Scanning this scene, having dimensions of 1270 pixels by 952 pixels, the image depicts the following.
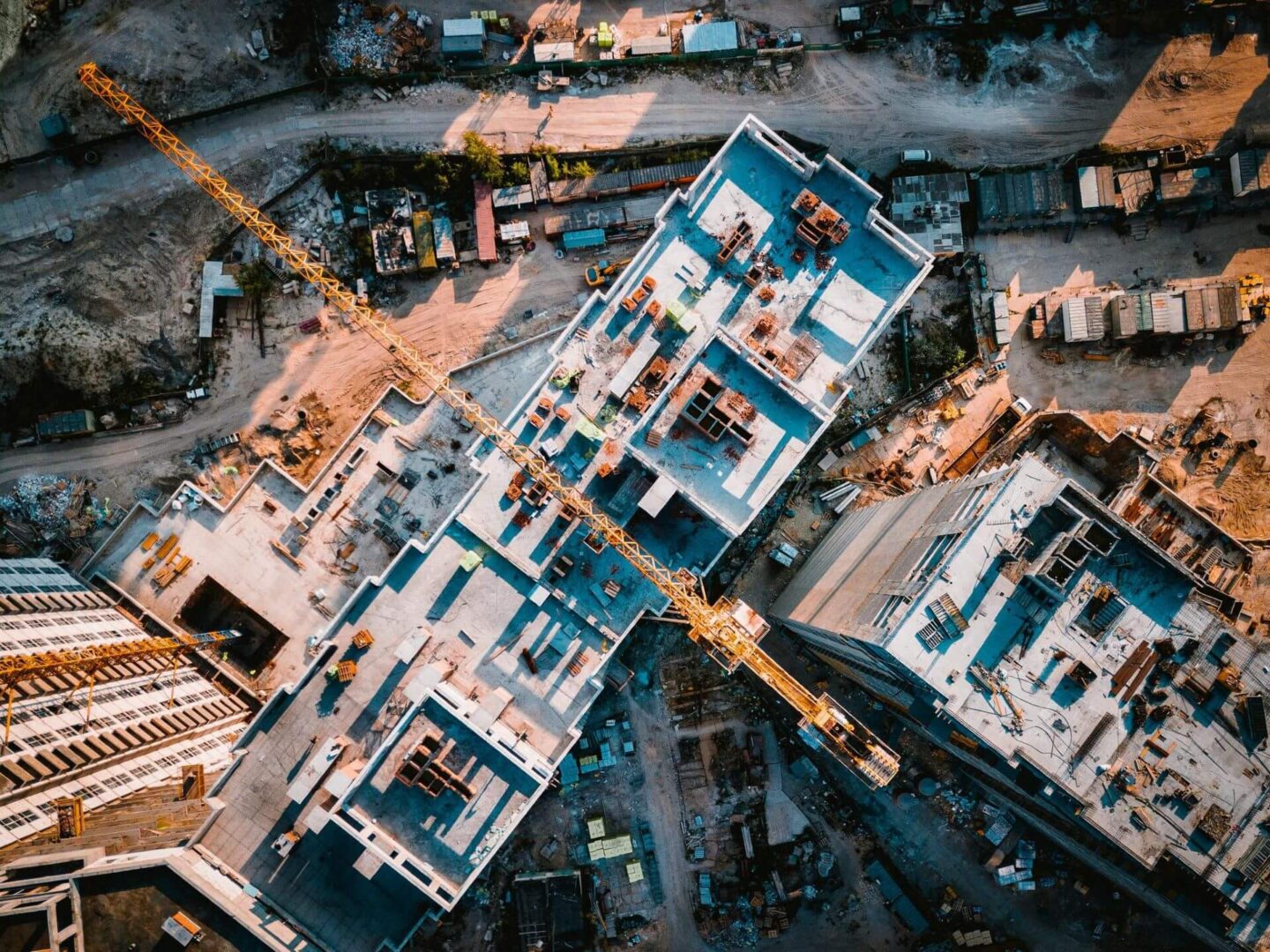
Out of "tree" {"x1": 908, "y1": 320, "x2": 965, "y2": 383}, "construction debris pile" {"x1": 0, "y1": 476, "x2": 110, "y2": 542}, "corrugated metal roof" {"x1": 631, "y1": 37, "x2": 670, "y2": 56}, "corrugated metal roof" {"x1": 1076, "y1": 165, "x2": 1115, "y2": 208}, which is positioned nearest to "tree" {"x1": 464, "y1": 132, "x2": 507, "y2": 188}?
"corrugated metal roof" {"x1": 631, "y1": 37, "x2": 670, "y2": 56}

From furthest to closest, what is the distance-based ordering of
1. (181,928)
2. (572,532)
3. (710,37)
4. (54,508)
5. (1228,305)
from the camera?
(710,37) → (54,508) → (1228,305) → (572,532) → (181,928)

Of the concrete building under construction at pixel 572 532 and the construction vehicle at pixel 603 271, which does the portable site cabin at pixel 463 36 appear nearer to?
the construction vehicle at pixel 603 271

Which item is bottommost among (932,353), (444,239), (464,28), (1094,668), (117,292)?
(117,292)

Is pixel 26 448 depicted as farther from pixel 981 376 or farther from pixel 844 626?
pixel 981 376

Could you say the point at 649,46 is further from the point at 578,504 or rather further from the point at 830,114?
the point at 578,504

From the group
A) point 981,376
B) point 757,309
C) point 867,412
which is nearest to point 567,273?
point 757,309

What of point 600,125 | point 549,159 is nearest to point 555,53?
point 600,125

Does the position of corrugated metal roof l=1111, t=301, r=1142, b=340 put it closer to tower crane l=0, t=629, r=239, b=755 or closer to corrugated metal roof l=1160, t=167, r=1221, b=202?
corrugated metal roof l=1160, t=167, r=1221, b=202
